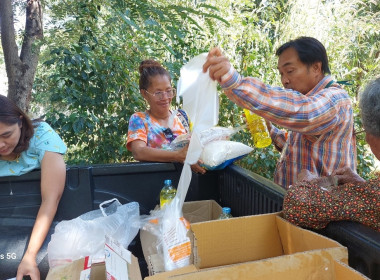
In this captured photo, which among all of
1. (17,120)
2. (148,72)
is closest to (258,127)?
(148,72)

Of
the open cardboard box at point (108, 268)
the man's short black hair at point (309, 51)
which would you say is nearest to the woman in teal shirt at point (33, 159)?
the open cardboard box at point (108, 268)

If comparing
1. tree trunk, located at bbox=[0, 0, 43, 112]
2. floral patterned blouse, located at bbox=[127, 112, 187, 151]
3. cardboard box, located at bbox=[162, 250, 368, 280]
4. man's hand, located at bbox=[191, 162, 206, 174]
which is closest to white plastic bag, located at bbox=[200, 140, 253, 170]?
man's hand, located at bbox=[191, 162, 206, 174]

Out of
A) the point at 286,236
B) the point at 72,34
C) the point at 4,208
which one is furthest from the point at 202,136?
the point at 72,34

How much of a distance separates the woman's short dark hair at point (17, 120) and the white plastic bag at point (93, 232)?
1.27 feet

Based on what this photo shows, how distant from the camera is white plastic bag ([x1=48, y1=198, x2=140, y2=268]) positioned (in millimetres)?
1261

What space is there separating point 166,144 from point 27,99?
2.02 metres

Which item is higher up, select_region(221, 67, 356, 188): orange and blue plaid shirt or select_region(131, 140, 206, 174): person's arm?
select_region(221, 67, 356, 188): orange and blue plaid shirt

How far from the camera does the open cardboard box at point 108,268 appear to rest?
0.90 metres

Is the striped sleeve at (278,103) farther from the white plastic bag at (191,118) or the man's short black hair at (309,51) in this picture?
the man's short black hair at (309,51)

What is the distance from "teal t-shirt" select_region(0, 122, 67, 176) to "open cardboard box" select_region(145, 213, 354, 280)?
0.86 meters

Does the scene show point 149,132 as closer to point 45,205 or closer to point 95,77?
point 45,205

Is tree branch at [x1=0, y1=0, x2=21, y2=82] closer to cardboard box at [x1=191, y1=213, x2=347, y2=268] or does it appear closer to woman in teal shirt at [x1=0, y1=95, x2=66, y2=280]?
woman in teal shirt at [x1=0, y1=95, x2=66, y2=280]

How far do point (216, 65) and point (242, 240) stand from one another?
0.54m

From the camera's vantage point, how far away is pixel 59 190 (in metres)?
1.37
